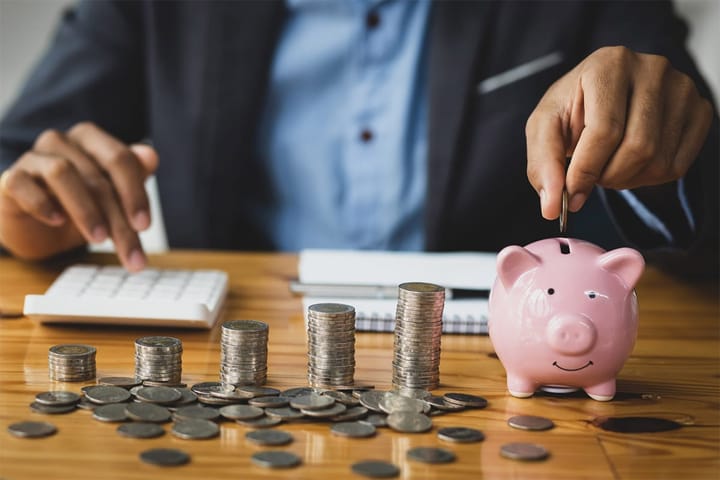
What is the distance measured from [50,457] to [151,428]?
0.22 ft

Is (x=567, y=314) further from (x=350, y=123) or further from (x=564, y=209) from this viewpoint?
(x=350, y=123)

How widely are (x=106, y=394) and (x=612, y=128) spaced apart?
46 centimetres

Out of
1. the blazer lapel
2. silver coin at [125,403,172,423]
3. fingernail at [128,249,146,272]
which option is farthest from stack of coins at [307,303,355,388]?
the blazer lapel

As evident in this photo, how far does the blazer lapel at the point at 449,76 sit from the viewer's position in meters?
1.38

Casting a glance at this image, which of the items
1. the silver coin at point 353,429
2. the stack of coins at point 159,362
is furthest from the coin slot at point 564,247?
the stack of coins at point 159,362

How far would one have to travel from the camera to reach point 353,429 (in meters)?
0.60

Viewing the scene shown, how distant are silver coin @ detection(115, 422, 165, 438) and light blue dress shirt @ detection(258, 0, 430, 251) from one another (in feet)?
3.04

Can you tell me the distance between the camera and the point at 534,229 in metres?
1.49

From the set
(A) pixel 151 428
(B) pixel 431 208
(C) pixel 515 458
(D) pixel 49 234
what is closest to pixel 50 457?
(A) pixel 151 428

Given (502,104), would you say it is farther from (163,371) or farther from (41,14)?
(41,14)

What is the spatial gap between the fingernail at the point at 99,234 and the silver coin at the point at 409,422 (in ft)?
1.74

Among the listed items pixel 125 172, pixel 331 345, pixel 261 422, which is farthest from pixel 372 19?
pixel 261 422

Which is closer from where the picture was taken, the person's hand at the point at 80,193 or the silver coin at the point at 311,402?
the silver coin at the point at 311,402

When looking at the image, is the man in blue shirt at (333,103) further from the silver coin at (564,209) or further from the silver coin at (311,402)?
the silver coin at (311,402)
